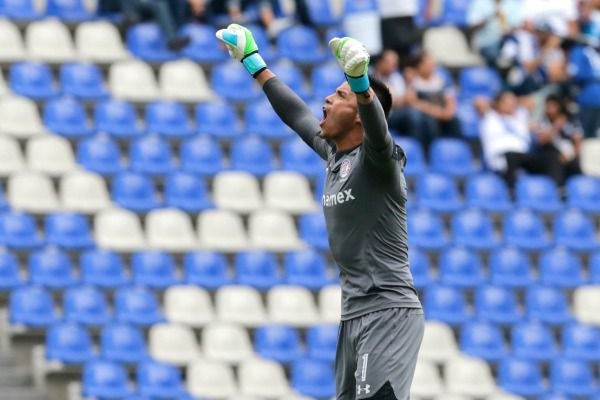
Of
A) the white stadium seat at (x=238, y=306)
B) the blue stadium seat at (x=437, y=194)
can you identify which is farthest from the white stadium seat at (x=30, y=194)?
the blue stadium seat at (x=437, y=194)

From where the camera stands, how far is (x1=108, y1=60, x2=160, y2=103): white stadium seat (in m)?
14.5

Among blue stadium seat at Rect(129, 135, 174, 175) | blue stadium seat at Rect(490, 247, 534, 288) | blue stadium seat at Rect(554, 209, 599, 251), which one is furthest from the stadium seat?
blue stadium seat at Rect(554, 209, 599, 251)

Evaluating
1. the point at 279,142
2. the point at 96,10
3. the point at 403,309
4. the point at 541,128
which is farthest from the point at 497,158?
the point at 403,309

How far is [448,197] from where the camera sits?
14.8 m

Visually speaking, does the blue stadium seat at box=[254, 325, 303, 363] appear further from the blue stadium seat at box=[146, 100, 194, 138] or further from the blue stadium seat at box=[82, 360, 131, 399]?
the blue stadium seat at box=[146, 100, 194, 138]

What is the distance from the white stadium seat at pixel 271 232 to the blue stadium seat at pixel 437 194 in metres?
1.56

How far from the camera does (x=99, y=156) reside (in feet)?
44.7

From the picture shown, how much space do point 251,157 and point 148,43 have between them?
5.92 feet

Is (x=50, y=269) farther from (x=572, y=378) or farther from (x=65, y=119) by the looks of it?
(x=572, y=378)

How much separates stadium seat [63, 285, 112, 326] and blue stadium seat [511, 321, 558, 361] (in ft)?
13.0

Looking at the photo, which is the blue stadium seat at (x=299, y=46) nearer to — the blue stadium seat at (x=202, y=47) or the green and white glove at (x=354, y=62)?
the blue stadium seat at (x=202, y=47)

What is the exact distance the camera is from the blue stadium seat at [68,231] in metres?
12.8

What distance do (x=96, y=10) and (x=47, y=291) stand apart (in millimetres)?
4004

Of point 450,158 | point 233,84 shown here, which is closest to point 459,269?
point 450,158
